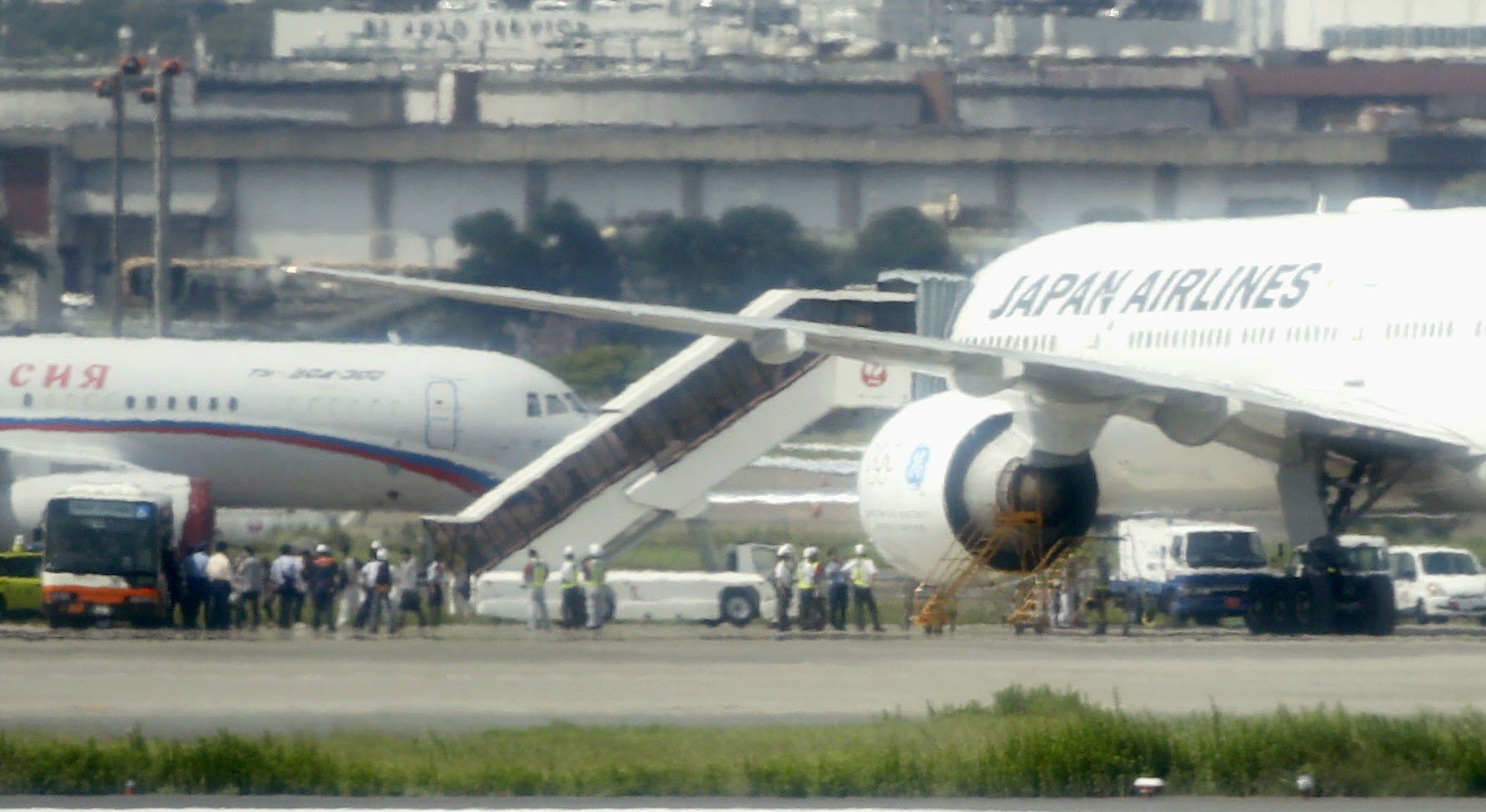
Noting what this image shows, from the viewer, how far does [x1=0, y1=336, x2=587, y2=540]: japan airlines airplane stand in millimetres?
42250

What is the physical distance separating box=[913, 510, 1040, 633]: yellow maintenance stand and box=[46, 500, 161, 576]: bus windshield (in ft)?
33.0

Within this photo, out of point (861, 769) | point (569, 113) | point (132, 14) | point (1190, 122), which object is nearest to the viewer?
point (861, 769)

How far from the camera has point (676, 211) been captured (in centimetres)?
6681

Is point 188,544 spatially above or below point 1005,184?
below

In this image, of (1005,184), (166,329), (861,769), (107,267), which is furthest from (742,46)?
(861,769)

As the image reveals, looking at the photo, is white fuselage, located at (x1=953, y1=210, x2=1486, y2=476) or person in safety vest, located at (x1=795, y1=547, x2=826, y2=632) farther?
person in safety vest, located at (x1=795, y1=547, x2=826, y2=632)

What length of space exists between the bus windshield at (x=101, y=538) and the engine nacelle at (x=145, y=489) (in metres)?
4.03

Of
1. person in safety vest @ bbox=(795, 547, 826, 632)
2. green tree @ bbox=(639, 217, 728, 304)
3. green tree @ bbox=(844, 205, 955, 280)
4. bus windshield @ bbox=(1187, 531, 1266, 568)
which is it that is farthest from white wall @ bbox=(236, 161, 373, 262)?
bus windshield @ bbox=(1187, 531, 1266, 568)

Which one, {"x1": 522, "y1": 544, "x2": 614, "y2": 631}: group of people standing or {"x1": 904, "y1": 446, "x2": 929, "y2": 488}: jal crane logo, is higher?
{"x1": 904, "y1": 446, "x2": 929, "y2": 488}: jal crane logo

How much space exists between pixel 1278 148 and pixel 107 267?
98.4ft

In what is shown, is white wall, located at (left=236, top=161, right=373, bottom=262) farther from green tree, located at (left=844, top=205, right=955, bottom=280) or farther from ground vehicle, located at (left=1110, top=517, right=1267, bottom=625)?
ground vehicle, located at (left=1110, top=517, right=1267, bottom=625)

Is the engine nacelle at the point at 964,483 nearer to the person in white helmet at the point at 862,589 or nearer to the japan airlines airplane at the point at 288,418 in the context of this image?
the person in white helmet at the point at 862,589

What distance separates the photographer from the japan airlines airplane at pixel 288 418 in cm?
4225

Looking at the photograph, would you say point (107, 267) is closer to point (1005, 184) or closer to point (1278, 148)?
point (1005, 184)
